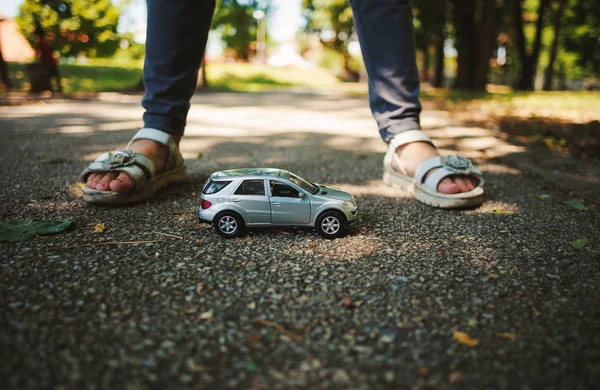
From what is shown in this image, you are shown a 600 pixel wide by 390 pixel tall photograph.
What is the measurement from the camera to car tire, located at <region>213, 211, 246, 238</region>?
1539 millimetres

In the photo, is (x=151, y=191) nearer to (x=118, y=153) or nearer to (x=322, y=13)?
(x=118, y=153)

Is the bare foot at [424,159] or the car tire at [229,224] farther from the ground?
the bare foot at [424,159]

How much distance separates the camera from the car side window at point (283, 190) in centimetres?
156

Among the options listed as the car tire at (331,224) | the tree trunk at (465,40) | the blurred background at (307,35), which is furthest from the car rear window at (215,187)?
the tree trunk at (465,40)

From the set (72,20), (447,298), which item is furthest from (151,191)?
(72,20)

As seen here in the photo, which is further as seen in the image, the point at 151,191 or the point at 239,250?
the point at 151,191

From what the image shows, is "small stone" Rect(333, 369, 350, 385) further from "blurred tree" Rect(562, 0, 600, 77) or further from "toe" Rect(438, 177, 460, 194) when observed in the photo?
"blurred tree" Rect(562, 0, 600, 77)

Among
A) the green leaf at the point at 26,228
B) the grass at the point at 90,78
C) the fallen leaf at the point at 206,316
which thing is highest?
the grass at the point at 90,78

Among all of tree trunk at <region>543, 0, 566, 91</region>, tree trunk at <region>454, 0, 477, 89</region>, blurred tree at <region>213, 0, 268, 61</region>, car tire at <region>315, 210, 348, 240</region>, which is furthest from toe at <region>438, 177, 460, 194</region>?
blurred tree at <region>213, 0, 268, 61</region>

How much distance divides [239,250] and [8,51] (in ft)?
93.9

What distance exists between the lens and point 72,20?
12.6 meters

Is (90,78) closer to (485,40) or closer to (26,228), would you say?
(485,40)

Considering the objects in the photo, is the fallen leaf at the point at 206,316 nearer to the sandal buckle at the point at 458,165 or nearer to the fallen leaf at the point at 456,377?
the fallen leaf at the point at 456,377

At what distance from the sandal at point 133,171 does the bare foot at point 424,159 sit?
1293mm
